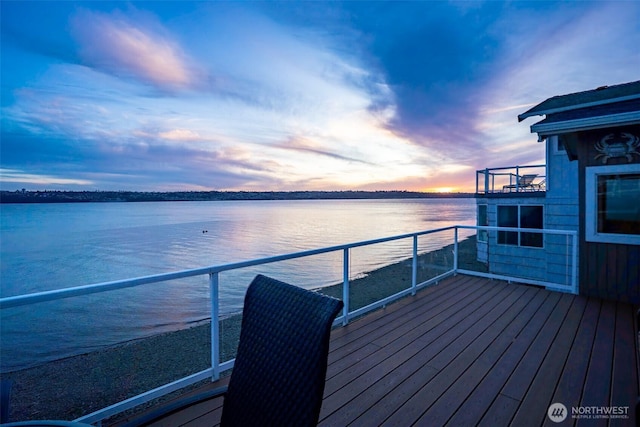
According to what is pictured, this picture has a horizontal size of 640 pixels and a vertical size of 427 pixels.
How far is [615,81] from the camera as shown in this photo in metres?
6.86

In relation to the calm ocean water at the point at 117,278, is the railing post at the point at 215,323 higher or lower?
higher

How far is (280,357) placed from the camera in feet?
3.34

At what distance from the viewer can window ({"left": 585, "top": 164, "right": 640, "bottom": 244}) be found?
148 inches

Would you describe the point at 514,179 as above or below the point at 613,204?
above

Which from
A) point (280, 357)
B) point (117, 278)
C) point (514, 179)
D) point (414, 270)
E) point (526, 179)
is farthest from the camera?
point (117, 278)

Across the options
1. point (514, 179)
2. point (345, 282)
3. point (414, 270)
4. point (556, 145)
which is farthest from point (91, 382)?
point (514, 179)

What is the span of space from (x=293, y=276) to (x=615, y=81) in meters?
10.4

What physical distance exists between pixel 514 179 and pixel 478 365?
34.5ft

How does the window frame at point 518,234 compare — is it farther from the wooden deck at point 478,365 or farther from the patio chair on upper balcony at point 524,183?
the wooden deck at point 478,365

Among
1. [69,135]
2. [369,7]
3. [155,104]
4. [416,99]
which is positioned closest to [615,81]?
[416,99]

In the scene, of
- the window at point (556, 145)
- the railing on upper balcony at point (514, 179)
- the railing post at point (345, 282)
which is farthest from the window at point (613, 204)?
the railing on upper balcony at point (514, 179)

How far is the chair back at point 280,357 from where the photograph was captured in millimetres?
900

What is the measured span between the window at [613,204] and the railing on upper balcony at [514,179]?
630cm

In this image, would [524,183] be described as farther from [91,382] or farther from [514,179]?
[91,382]
